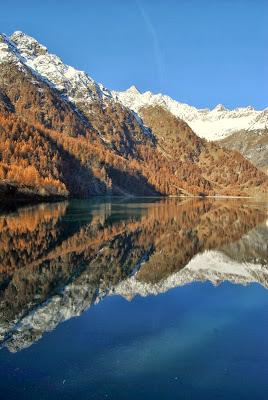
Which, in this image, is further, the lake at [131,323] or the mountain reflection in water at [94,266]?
the mountain reflection in water at [94,266]

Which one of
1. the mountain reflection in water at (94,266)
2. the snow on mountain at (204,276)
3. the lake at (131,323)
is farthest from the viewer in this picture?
the snow on mountain at (204,276)

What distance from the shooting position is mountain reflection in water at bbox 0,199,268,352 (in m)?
21.9

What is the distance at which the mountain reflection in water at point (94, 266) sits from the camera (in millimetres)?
21875

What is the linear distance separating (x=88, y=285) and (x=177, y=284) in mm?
5740

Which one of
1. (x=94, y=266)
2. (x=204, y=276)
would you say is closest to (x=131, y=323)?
(x=204, y=276)

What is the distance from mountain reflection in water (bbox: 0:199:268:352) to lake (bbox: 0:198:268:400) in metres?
0.08

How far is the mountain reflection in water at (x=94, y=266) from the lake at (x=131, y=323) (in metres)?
0.08

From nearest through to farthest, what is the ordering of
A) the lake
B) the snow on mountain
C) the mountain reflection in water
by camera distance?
1. the lake
2. the mountain reflection in water
3. the snow on mountain

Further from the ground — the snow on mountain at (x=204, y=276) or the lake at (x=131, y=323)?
the lake at (x=131, y=323)

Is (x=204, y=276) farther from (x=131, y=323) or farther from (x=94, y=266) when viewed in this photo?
(x=131, y=323)

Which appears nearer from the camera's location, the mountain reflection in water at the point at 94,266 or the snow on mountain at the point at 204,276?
the mountain reflection in water at the point at 94,266

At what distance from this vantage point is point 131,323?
20625mm

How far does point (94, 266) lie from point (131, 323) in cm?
1344

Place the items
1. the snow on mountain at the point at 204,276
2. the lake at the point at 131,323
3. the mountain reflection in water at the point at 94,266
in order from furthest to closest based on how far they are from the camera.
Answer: the snow on mountain at the point at 204,276 < the mountain reflection in water at the point at 94,266 < the lake at the point at 131,323
